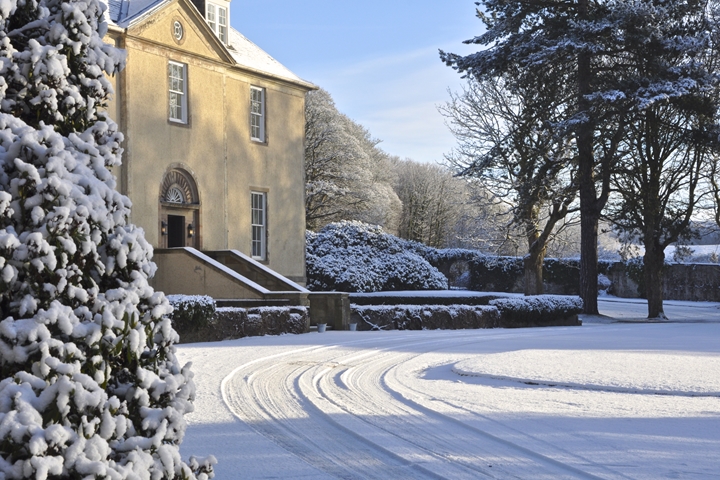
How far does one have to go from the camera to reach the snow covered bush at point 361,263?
29.2 meters

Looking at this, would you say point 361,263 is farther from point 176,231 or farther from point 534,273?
point 534,273

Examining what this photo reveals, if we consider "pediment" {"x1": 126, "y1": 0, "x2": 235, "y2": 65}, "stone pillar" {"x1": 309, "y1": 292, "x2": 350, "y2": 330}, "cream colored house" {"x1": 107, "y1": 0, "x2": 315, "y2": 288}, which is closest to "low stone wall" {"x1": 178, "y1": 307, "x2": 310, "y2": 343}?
"stone pillar" {"x1": 309, "y1": 292, "x2": 350, "y2": 330}

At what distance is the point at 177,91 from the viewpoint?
23.9 m

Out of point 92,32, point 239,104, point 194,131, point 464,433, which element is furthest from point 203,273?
point 92,32

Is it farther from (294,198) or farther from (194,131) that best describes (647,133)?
(194,131)

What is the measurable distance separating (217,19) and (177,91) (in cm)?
409

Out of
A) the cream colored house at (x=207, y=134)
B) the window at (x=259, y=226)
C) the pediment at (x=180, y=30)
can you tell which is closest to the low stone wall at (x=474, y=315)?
the cream colored house at (x=207, y=134)

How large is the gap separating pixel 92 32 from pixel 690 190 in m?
29.9

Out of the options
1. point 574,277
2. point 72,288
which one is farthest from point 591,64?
point 72,288

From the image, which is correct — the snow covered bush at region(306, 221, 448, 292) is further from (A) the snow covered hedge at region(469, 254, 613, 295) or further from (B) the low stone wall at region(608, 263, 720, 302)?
(B) the low stone wall at region(608, 263, 720, 302)

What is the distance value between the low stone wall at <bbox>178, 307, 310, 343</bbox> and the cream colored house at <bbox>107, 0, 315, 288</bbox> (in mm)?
4452

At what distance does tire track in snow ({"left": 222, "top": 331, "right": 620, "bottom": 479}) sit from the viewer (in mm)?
5598

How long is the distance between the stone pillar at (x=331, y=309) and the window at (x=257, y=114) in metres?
8.13

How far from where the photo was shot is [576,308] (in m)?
25.5
